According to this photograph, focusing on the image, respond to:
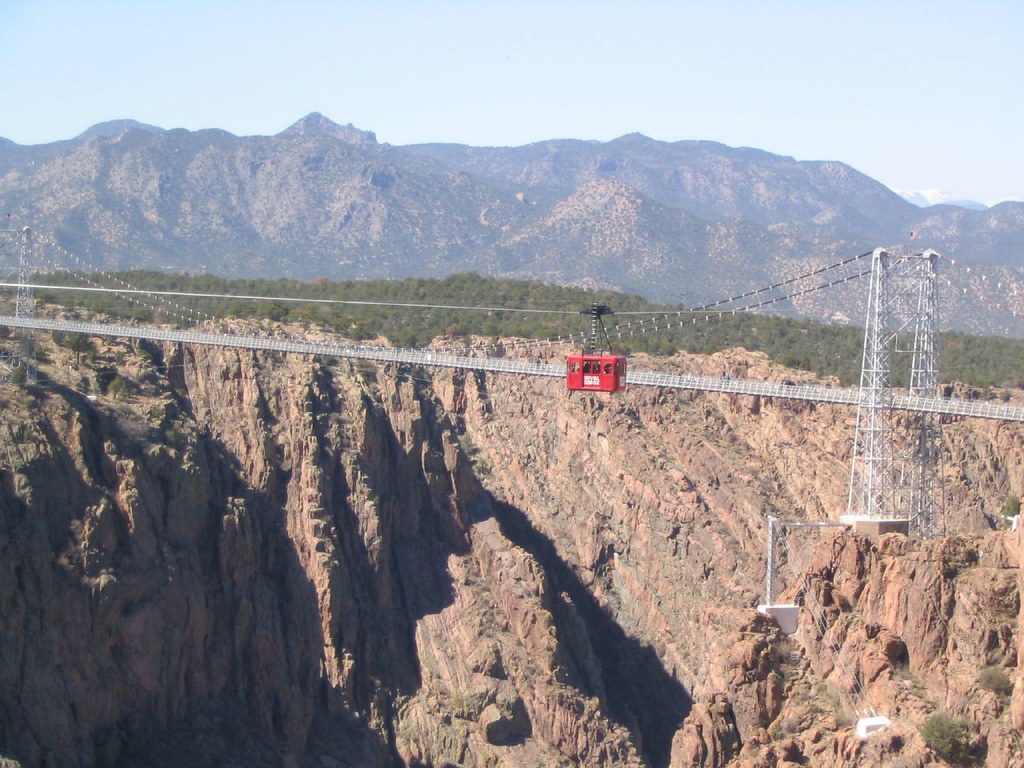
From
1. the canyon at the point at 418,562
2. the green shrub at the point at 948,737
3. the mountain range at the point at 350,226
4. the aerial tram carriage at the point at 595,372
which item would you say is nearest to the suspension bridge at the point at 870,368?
the canyon at the point at 418,562

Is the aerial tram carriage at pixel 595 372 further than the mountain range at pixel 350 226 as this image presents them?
No

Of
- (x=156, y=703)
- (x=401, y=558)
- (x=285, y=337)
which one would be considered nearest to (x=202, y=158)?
(x=285, y=337)

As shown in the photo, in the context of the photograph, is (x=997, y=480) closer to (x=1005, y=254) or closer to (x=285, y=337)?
(x=285, y=337)

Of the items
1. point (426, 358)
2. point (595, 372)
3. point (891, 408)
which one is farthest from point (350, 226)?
point (595, 372)

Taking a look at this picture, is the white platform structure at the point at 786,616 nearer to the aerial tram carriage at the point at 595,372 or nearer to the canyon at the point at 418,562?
the canyon at the point at 418,562

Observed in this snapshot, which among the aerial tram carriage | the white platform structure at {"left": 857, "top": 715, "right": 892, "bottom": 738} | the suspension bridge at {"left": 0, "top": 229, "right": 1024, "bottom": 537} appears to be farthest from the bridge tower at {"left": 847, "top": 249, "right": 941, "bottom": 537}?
the white platform structure at {"left": 857, "top": 715, "right": 892, "bottom": 738}

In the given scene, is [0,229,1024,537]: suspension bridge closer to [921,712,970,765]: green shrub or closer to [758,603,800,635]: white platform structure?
[758,603,800,635]: white platform structure

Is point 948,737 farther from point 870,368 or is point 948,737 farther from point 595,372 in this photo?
point 870,368

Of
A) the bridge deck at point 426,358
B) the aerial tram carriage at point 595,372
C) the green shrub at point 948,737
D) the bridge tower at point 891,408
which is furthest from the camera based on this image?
the bridge deck at point 426,358
